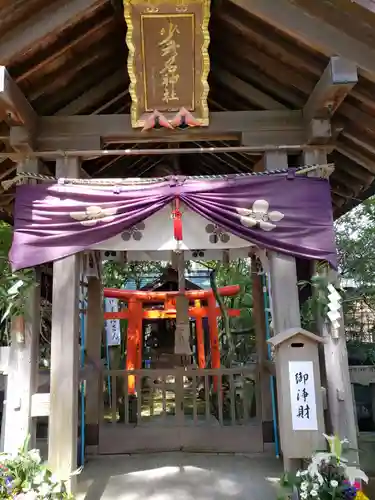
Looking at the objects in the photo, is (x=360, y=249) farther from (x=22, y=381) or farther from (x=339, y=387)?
(x=22, y=381)

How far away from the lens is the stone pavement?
4270mm

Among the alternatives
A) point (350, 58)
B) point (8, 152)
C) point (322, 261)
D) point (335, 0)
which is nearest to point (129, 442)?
point (322, 261)

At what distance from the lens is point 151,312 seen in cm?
1023

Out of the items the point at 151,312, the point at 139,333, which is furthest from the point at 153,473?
the point at 151,312

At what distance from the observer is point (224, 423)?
6133mm

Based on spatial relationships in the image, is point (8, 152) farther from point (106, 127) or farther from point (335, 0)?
point (335, 0)

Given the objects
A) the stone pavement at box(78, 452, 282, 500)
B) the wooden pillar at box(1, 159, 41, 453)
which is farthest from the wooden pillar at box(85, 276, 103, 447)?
the wooden pillar at box(1, 159, 41, 453)

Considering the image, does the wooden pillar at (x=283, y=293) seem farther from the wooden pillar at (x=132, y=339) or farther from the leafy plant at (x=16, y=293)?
the wooden pillar at (x=132, y=339)

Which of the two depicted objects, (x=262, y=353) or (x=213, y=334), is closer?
(x=262, y=353)

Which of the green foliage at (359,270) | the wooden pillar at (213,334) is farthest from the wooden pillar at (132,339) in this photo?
the green foliage at (359,270)

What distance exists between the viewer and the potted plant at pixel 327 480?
3.24 metres

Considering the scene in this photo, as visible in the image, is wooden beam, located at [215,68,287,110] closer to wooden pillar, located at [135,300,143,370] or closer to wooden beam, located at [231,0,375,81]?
wooden beam, located at [231,0,375,81]

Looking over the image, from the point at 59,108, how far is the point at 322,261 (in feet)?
10.6

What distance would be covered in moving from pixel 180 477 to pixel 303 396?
1.90 meters
